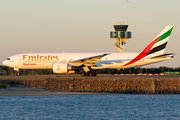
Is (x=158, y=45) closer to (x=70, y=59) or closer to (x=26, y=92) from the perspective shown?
(x=70, y=59)

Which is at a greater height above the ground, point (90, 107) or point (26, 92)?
point (26, 92)

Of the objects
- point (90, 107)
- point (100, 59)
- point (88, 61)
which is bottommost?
point (90, 107)

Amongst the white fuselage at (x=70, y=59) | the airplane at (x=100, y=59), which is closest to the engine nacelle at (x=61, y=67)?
the airplane at (x=100, y=59)

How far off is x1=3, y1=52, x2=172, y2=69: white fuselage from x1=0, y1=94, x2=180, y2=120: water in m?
12.8

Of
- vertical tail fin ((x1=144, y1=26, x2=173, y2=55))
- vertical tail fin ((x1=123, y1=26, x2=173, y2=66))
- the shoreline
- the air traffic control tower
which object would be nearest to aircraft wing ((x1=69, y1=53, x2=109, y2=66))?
vertical tail fin ((x1=123, y1=26, x2=173, y2=66))

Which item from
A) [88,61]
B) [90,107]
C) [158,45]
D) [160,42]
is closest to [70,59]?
[88,61]

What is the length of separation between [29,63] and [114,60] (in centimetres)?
1178

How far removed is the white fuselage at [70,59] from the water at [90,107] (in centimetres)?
1282

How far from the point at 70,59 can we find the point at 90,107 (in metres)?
19.5

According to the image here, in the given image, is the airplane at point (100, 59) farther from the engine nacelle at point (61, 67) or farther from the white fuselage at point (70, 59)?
the engine nacelle at point (61, 67)

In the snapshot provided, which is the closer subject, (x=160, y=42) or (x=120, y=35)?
(x=160, y=42)

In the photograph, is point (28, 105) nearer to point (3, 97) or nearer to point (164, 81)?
point (3, 97)

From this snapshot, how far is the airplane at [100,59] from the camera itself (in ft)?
133

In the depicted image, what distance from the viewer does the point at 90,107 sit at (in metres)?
23.2
